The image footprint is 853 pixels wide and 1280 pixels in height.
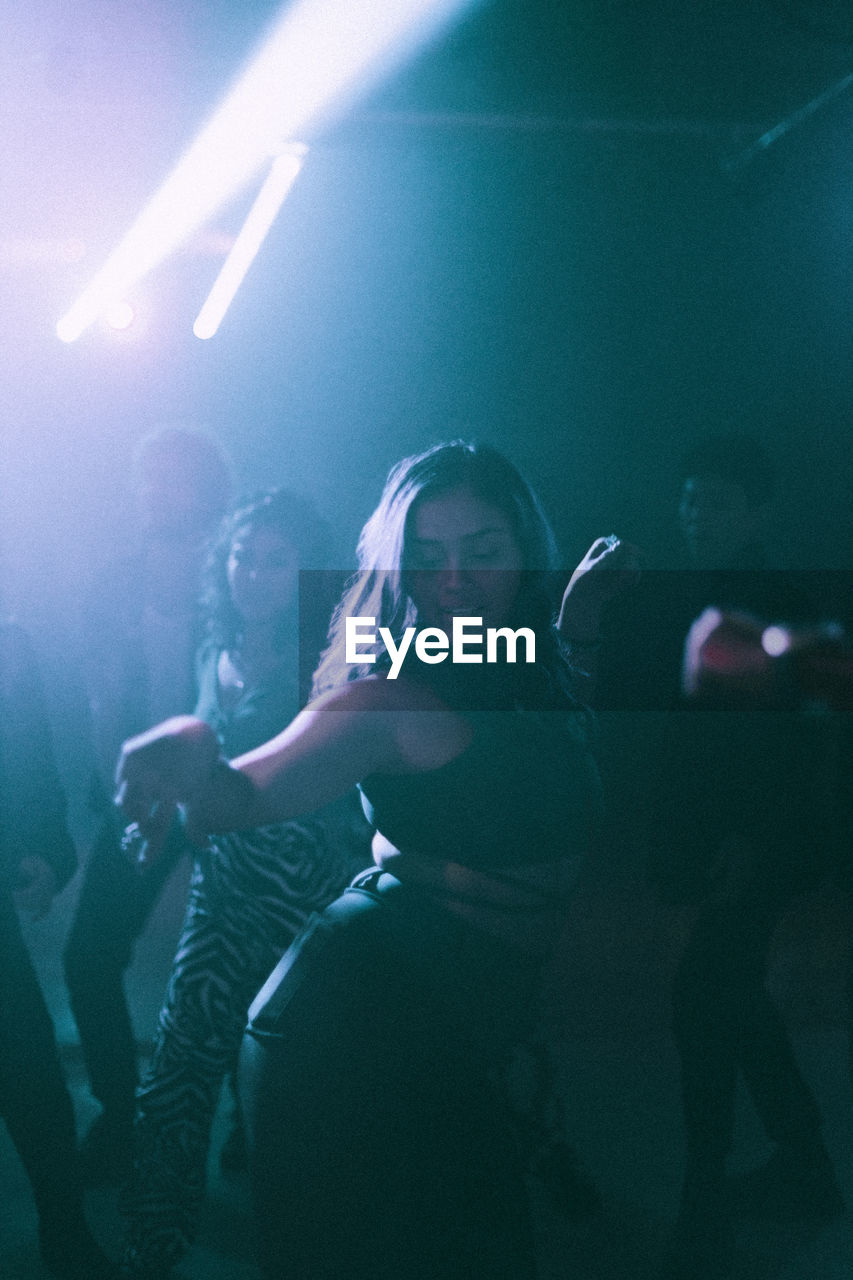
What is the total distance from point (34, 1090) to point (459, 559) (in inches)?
50.5

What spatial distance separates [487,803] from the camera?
1.05 metres

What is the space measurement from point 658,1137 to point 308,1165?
1.69m

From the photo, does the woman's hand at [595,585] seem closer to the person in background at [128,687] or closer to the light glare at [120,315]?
the person in background at [128,687]

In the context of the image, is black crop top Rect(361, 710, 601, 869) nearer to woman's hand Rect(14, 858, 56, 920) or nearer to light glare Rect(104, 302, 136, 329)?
woman's hand Rect(14, 858, 56, 920)

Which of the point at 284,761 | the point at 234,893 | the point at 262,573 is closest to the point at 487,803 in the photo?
the point at 284,761

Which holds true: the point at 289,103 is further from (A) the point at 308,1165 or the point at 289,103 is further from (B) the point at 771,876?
(A) the point at 308,1165

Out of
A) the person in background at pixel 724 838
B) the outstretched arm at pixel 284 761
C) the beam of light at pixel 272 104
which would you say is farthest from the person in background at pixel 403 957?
the beam of light at pixel 272 104

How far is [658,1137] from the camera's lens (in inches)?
89.4

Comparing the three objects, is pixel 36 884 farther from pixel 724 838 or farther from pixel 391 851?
pixel 724 838

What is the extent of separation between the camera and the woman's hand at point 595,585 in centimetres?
143

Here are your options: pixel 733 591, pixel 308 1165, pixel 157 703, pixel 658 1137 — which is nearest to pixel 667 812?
pixel 733 591

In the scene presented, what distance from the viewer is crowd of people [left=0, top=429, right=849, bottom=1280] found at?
0.96 m

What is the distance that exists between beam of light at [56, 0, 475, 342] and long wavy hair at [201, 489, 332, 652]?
5.86 feet

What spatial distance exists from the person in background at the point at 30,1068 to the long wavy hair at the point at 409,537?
82 centimetres
